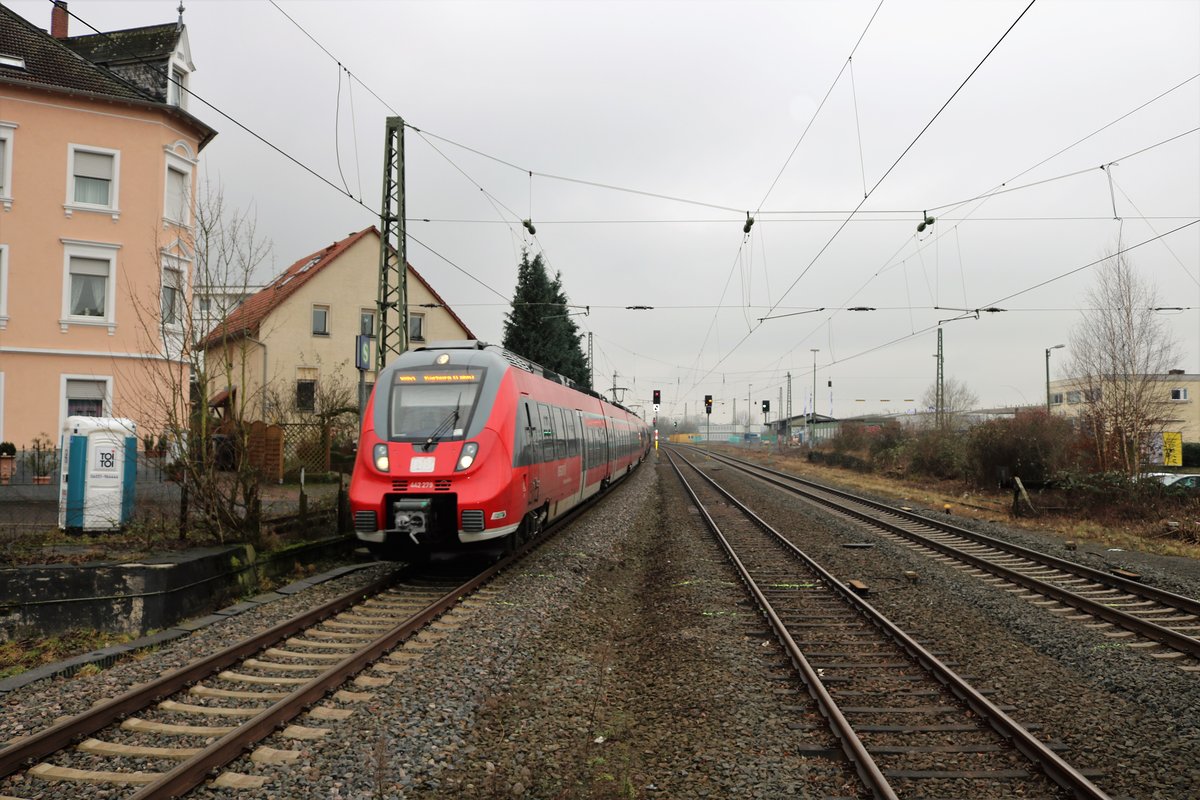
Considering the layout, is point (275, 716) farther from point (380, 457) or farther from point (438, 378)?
point (438, 378)

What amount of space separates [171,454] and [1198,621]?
39.9ft

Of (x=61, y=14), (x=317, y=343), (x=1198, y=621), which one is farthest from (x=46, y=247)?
(x=1198, y=621)

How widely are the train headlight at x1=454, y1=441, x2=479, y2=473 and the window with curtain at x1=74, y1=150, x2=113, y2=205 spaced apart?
1695cm

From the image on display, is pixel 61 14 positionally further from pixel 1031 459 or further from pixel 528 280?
pixel 1031 459

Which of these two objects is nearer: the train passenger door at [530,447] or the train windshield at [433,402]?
the train windshield at [433,402]

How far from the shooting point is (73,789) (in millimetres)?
4223

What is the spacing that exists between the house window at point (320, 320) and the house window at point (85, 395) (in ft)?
40.7

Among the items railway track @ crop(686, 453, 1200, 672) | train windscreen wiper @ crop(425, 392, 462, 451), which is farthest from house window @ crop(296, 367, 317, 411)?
railway track @ crop(686, 453, 1200, 672)

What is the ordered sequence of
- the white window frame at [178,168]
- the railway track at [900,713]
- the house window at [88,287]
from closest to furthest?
the railway track at [900,713] < the house window at [88,287] < the white window frame at [178,168]

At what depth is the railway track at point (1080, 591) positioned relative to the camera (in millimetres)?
7730

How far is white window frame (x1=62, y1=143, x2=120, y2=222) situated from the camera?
2028 cm

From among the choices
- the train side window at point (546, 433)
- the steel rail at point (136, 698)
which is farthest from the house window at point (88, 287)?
the steel rail at point (136, 698)

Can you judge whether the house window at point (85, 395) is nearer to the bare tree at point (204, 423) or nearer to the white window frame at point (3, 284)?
the white window frame at point (3, 284)

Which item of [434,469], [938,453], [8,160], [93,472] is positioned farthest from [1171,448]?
[8,160]
